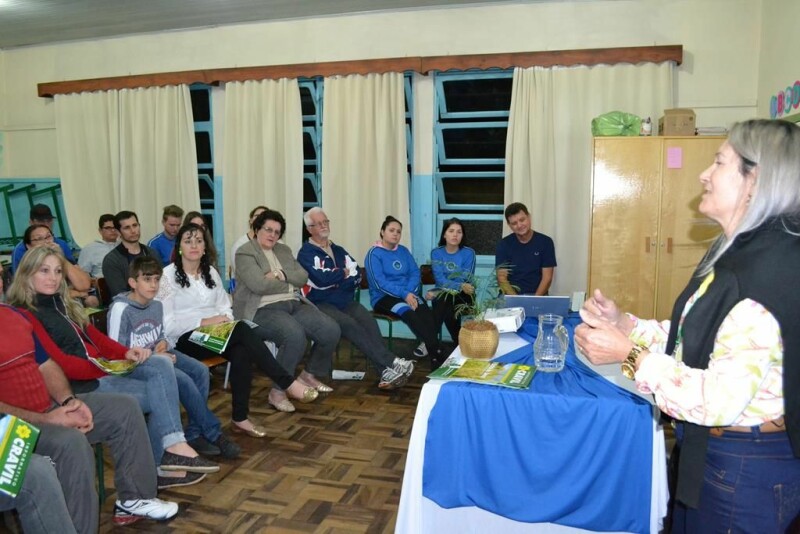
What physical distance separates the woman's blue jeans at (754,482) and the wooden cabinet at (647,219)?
11.1 feet

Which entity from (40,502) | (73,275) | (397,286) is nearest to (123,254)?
(73,275)

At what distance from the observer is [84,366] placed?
239cm

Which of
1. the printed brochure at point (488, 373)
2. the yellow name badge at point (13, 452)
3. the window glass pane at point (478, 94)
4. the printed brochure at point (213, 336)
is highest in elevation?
the window glass pane at point (478, 94)

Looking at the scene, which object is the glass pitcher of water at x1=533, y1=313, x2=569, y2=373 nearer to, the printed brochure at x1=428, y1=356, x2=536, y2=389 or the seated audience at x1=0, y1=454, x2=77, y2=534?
the printed brochure at x1=428, y1=356, x2=536, y2=389

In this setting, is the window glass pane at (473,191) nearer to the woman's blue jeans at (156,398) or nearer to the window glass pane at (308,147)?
the window glass pane at (308,147)

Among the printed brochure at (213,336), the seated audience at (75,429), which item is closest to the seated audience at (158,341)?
the printed brochure at (213,336)

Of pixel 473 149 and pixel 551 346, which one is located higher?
pixel 473 149

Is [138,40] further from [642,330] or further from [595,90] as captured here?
[642,330]

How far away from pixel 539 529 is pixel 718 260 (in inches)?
45.2

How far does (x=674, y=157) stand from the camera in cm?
424

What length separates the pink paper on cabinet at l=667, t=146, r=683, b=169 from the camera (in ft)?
13.9

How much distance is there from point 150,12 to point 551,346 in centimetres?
471

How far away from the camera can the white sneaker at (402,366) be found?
4074 millimetres

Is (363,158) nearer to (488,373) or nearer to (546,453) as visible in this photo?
(488,373)
